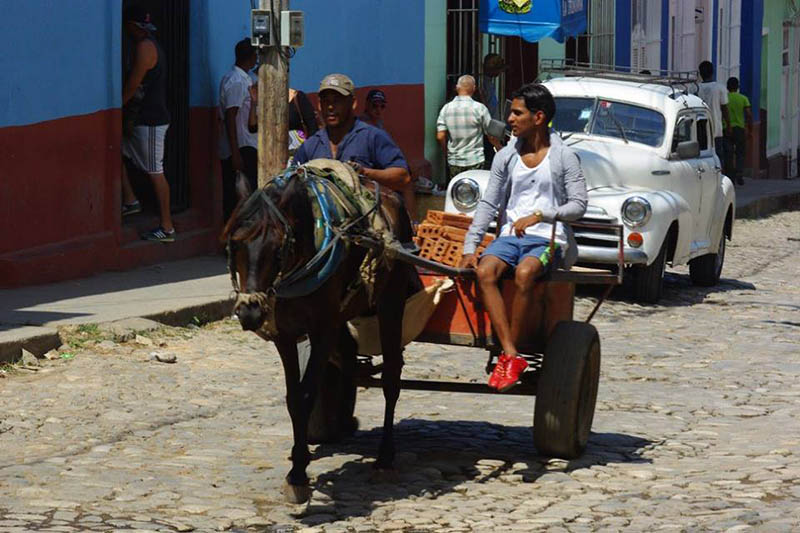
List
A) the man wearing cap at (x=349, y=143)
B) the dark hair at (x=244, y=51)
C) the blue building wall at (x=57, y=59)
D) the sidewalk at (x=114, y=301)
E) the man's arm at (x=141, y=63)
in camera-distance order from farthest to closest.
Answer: the dark hair at (x=244, y=51) < the man's arm at (x=141, y=63) < the blue building wall at (x=57, y=59) < the sidewalk at (x=114, y=301) < the man wearing cap at (x=349, y=143)

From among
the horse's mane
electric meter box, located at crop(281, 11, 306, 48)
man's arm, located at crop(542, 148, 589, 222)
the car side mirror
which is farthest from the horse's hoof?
the car side mirror

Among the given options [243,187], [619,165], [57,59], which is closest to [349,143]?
[243,187]

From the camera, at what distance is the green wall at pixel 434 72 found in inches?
769

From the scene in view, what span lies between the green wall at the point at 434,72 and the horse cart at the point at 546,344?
11.9 meters

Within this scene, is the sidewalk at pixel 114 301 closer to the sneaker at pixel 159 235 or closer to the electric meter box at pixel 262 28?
the sneaker at pixel 159 235

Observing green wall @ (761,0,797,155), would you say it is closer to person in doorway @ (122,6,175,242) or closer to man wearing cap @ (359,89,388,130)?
man wearing cap @ (359,89,388,130)

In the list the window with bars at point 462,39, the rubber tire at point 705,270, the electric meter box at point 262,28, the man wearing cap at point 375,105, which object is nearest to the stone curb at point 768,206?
the window with bars at point 462,39

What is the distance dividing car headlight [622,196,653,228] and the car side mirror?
2.68 ft

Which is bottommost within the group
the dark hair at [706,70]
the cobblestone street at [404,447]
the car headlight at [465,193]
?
the cobblestone street at [404,447]

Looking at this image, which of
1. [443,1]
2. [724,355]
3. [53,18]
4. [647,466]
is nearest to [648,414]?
[647,466]

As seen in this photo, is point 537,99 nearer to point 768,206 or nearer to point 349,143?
point 349,143

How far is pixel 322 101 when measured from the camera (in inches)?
293

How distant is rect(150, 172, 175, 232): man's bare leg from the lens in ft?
44.0

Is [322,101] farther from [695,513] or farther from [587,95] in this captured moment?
[587,95]
